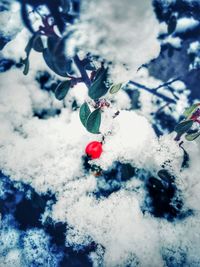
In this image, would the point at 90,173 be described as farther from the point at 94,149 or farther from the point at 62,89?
the point at 62,89

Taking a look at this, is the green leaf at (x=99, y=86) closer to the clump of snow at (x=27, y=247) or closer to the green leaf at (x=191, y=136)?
the green leaf at (x=191, y=136)

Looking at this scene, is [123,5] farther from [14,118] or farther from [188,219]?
[188,219]

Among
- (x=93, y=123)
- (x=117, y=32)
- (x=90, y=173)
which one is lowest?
(x=90, y=173)

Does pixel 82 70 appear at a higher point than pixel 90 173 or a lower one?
higher

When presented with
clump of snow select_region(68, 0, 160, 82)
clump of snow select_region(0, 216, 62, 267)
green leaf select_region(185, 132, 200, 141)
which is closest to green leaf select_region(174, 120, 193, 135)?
green leaf select_region(185, 132, 200, 141)

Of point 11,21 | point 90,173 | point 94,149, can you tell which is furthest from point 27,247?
point 11,21

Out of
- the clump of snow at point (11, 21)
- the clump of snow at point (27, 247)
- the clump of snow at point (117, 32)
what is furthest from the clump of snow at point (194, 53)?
the clump of snow at point (27, 247)
